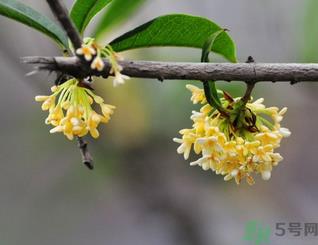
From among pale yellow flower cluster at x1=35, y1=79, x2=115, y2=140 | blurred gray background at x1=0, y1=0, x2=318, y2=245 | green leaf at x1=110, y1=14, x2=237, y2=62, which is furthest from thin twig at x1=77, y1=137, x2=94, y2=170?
blurred gray background at x1=0, y1=0, x2=318, y2=245

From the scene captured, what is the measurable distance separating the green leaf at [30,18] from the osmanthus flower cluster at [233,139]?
0.22 m

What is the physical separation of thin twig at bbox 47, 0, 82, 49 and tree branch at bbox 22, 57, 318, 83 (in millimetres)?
25

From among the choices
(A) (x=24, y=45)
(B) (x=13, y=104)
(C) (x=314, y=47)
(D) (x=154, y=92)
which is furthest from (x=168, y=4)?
(C) (x=314, y=47)

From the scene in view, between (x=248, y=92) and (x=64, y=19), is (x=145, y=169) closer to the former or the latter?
(x=248, y=92)

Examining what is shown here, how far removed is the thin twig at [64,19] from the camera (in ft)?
1.88

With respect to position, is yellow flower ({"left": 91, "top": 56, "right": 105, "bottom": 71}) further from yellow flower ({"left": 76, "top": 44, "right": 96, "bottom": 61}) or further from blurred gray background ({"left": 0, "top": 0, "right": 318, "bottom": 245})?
blurred gray background ({"left": 0, "top": 0, "right": 318, "bottom": 245})

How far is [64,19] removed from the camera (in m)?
0.59

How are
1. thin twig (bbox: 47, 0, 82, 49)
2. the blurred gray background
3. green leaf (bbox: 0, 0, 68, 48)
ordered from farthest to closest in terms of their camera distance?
the blurred gray background < green leaf (bbox: 0, 0, 68, 48) < thin twig (bbox: 47, 0, 82, 49)

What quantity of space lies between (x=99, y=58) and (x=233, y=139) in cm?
27

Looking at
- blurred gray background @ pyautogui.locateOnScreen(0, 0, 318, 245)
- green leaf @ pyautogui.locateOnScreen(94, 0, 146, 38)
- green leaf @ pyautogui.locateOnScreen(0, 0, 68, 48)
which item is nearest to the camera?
green leaf @ pyautogui.locateOnScreen(0, 0, 68, 48)

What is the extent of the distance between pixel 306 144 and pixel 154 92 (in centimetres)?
87

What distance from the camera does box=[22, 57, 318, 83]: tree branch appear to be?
65cm

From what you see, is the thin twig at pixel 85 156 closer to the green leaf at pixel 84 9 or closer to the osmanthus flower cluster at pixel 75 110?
the osmanthus flower cluster at pixel 75 110

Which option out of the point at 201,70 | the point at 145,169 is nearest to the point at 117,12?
the point at 201,70
